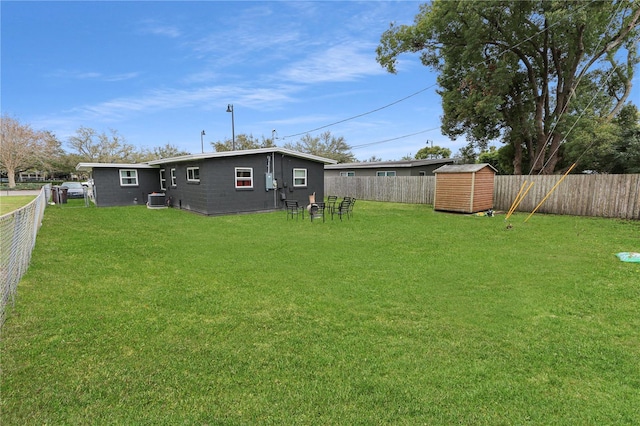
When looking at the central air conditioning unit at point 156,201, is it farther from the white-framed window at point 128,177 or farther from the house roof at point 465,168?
the house roof at point 465,168

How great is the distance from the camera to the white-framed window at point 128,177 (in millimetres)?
17109

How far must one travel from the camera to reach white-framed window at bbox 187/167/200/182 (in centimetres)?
1336

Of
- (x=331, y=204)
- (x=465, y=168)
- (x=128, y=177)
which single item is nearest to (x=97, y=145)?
(x=128, y=177)

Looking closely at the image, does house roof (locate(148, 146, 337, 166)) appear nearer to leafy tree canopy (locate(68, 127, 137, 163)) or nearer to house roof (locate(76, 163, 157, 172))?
house roof (locate(76, 163, 157, 172))

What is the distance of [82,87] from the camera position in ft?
68.4

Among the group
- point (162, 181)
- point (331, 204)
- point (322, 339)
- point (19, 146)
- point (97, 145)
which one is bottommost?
point (322, 339)

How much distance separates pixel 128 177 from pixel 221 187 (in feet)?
26.3

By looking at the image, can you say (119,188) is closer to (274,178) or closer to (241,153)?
(241,153)

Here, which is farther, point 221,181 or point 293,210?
point 221,181

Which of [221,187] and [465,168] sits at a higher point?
[465,168]

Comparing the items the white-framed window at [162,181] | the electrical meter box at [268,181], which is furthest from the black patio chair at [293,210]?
the white-framed window at [162,181]

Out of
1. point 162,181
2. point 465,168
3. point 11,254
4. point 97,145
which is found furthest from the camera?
point 97,145

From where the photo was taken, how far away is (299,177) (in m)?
15.4

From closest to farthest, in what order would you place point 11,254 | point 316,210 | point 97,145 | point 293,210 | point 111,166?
point 11,254, point 316,210, point 293,210, point 111,166, point 97,145
